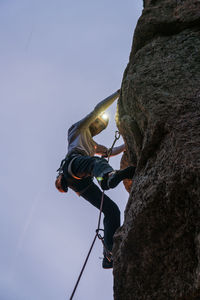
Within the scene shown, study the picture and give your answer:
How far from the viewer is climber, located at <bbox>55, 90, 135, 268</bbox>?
11.1ft

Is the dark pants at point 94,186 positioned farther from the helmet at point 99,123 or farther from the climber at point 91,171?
the helmet at point 99,123

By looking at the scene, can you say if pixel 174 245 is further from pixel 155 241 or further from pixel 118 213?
pixel 118 213

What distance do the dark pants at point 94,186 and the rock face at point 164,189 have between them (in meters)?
0.56

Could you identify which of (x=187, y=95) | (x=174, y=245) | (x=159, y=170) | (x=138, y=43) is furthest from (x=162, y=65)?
(x=174, y=245)

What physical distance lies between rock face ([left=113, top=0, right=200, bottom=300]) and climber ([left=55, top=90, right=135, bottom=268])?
1.52 ft

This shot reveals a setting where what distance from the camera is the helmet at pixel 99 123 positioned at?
5.71 m

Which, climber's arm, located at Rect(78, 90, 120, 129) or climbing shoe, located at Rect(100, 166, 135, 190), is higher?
climber's arm, located at Rect(78, 90, 120, 129)

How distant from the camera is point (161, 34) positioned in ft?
13.3

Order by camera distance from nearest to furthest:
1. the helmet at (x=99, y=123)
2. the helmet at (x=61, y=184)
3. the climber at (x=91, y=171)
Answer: the climber at (x=91, y=171), the helmet at (x=61, y=184), the helmet at (x=99, y=123)

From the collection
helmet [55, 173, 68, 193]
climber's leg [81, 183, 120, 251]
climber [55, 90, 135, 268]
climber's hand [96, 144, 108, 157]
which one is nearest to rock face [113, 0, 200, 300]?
climber [55, 90, 135, 268]

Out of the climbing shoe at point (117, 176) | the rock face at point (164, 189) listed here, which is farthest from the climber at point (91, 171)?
the rock face at point (164, 189)

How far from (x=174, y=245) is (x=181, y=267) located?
17 cm

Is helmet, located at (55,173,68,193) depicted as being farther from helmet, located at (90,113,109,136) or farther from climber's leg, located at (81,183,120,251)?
helmet, located at (90,113,109,136)

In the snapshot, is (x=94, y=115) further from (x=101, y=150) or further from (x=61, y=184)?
(x=61, y=184)
